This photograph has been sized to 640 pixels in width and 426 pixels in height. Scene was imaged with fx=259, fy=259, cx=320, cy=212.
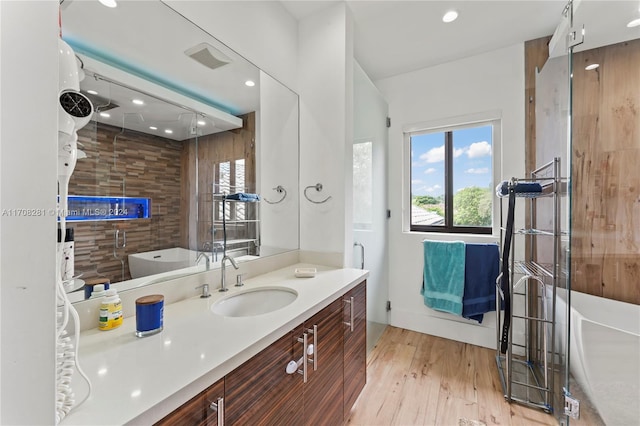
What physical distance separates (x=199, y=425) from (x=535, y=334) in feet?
8.08

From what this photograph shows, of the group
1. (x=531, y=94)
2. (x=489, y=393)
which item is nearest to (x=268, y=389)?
(x=489, y=393)

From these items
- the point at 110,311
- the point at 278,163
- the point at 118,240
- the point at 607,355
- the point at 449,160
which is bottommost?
the point at 607,355

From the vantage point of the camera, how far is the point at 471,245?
2.28 m

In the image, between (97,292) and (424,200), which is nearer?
(97,292)

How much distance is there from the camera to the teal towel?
229cm

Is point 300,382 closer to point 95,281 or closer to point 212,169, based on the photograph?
point 95,281

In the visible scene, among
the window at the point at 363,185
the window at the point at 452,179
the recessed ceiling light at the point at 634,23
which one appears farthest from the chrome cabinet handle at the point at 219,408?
the recessed ceiling light at the point at 634,23

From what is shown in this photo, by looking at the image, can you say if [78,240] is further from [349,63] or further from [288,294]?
[349,63]

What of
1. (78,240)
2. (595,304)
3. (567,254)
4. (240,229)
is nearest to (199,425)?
(78,240)

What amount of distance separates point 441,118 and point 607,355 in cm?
207

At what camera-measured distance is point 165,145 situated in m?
1.16

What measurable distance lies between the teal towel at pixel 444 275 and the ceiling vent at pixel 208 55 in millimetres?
2174

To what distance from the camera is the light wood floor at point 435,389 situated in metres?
1.54

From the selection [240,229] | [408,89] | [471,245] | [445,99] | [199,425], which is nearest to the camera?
[199,425]
